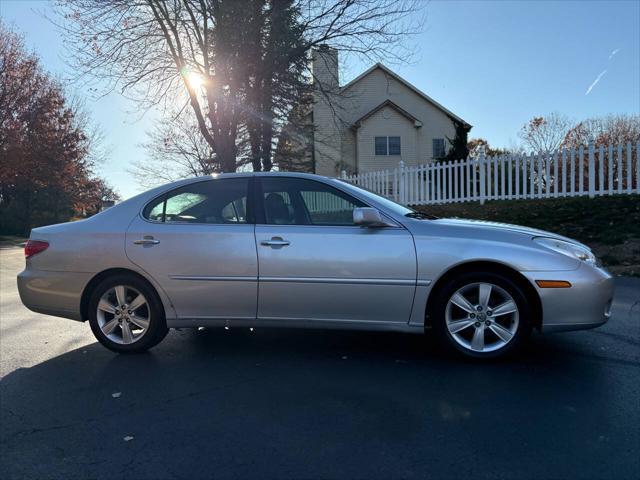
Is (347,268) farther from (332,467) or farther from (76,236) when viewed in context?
(76,236)

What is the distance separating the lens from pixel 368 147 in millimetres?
30516

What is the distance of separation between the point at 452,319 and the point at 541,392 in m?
0.88

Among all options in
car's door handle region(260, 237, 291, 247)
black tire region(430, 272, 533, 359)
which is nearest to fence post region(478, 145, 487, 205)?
black tire region(430, 272, 533, 359)

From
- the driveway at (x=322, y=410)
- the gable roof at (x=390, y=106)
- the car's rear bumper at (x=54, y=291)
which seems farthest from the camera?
the gable roof at (x=390, y=106)

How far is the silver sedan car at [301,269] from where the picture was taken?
412 cm

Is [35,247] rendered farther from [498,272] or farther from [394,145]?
[394,145]

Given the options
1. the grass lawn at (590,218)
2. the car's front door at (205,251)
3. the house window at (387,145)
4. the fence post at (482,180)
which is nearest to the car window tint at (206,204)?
the car's front door at (205,251)

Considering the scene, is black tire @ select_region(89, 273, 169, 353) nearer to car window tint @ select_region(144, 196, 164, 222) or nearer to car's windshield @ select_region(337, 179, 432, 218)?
car window tint @ select_region(144, 196, 164, 222)

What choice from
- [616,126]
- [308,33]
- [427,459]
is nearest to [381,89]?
[308,33]

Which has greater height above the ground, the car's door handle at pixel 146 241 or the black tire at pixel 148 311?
the car's door handle at pixel 146 241

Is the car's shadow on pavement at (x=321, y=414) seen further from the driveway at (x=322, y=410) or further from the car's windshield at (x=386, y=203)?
the car's windshield at (x=386, y=203)

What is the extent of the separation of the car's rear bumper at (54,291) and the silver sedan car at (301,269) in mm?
12

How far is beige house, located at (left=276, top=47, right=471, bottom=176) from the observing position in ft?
98.3

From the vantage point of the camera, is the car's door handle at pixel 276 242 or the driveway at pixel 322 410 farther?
the car's door handle at pixel 276 242
